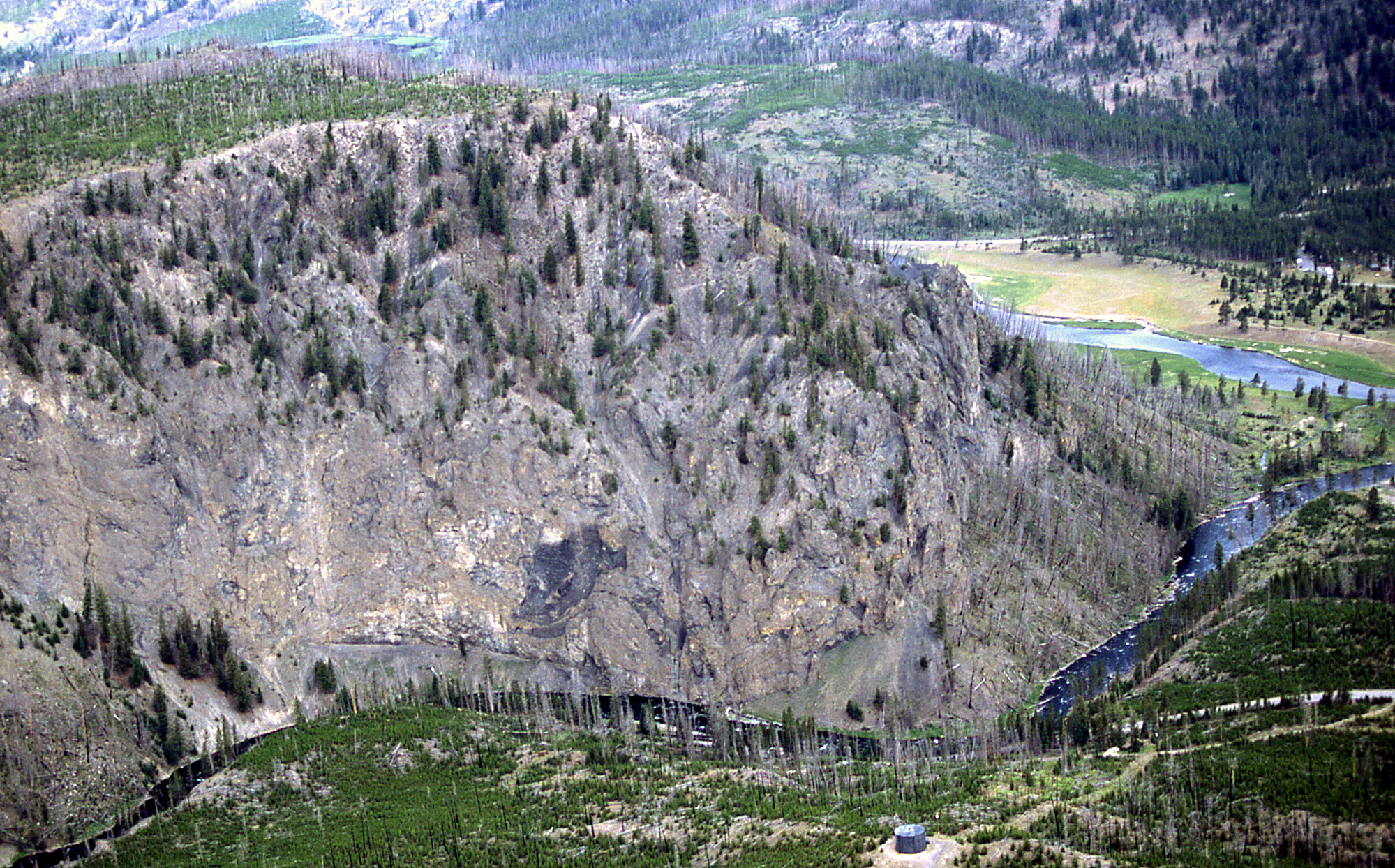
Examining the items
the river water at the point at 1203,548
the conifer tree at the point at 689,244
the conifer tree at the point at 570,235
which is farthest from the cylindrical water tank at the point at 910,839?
the conifer tree at the point at 570,235

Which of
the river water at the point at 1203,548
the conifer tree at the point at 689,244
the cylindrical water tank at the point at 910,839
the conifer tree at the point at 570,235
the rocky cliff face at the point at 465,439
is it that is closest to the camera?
the cylindrical water tank at the point at 910,839

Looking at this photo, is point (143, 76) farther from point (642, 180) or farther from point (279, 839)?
point (279, 839)

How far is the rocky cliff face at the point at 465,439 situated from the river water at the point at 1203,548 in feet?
13.5

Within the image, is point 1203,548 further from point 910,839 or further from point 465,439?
point 910,839

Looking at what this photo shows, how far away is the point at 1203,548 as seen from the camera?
179500mm

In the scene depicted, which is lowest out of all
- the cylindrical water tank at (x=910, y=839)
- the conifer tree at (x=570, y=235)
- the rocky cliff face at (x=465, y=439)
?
the cylindrical water tank at (x=910, y=839)

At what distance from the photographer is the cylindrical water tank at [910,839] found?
338 feet

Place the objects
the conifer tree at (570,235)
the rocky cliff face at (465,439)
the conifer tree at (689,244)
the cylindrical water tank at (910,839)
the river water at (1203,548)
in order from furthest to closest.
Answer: the conifer tree at (570,235)
the conifer tree at (689,244)
the river water at (1203,548)
the rocky cliff face at (465,439)
the cylindrical water tank at (910,839)

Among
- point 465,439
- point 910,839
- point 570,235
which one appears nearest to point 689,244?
point 570,235

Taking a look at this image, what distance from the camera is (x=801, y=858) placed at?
104812 mm

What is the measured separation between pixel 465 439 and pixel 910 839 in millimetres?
67280

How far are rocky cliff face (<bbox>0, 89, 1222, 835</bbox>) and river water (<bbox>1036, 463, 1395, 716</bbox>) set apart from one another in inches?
162

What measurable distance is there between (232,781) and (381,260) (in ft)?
191

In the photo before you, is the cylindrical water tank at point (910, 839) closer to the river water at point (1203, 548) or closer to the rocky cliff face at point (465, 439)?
the rocky cliff face at point (465, 439)
